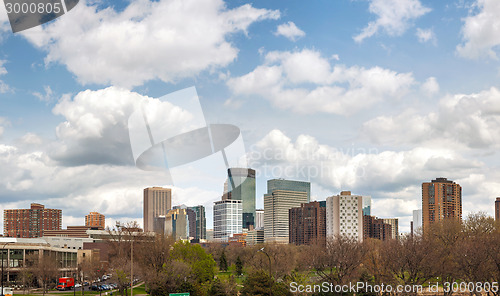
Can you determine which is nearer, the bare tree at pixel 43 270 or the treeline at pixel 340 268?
the treeline at pixel 340 268

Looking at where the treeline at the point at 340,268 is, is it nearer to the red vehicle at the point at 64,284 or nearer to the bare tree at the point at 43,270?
the red vehicle at the point at 64,284

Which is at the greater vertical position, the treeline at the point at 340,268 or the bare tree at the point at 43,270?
the treeline at the point at 340,268

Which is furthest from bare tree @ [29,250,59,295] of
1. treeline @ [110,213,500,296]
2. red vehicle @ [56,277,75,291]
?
treeline @ [110,213,500,296]

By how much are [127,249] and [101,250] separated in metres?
50.9

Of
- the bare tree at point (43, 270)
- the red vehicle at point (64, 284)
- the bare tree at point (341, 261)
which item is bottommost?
the red vehicle at point (64, 284)

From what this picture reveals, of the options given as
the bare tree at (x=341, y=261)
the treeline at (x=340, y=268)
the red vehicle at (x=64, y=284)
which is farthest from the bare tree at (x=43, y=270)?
the bare tree at (x=341, y=261)

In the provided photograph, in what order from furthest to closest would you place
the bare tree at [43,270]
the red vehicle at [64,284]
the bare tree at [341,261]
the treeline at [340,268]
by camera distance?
the red vehicle at [64,284] < the bare tree at [43,270] < the bare tree at [341,261] < the treeline at [340,268]

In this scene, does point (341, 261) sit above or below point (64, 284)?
above

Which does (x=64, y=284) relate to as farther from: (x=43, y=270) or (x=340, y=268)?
(x=340, y=268)

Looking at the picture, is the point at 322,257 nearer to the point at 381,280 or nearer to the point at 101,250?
the point at 381,280

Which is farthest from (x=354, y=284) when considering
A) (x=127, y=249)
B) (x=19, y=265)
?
(x=19, y=265)

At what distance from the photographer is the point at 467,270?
66.8 metres

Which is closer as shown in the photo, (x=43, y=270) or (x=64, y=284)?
(x=43, y=270)

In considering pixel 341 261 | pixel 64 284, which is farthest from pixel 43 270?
pixel 341 261
